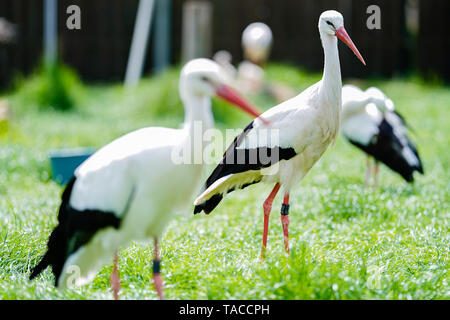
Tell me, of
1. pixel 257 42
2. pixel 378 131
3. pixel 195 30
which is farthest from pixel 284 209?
pixel 257 42

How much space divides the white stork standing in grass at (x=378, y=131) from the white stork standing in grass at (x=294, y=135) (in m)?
2.10

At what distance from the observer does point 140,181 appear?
2887 millimetres

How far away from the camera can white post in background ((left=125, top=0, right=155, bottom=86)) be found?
13.0 metres

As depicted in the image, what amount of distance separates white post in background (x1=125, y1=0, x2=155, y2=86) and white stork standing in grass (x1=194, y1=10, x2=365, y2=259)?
888cm

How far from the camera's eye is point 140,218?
9.57ft

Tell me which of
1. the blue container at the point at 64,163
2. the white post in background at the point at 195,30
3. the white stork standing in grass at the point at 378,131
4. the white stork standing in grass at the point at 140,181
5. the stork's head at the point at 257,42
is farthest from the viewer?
the stork's head at the point at 257,42

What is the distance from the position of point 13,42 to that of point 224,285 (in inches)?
441

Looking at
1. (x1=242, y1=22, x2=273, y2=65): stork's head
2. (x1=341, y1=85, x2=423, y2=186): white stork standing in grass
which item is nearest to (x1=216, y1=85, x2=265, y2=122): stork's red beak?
(x1=341, y1=85, x2=423, y2=186): white stork standing in grass

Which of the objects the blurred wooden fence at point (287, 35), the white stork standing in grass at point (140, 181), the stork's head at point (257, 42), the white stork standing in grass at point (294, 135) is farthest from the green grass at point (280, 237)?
the blurred wooden fence at point (287, 35)

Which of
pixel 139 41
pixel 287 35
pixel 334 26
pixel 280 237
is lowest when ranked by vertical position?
pixel 280 237

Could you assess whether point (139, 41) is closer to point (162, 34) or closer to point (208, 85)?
point (162, 34)

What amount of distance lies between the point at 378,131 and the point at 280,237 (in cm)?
196

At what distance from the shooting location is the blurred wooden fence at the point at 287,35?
551 inches

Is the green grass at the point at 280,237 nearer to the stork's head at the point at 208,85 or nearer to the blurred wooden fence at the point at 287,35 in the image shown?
the stork's head at the point at 208,85
